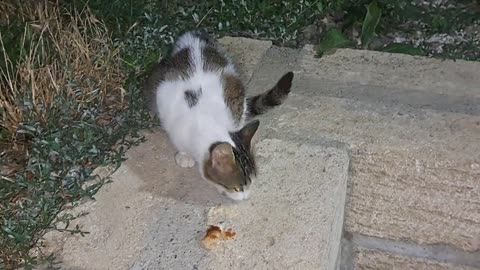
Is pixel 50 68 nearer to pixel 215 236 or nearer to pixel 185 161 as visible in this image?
pixel 185 161

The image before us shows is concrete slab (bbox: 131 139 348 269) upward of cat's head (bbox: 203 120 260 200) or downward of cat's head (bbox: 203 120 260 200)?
downward

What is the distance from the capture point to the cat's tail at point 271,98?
261 cm

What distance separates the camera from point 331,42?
2938 millimetres

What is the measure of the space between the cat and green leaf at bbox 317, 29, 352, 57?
1.12ft

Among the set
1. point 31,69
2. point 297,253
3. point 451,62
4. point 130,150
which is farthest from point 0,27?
point 451,62

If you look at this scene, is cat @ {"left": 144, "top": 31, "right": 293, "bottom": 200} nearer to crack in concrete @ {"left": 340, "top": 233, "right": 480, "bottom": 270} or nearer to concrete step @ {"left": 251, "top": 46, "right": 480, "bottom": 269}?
concrete step @ {"left": 251, "top": 46, "right": 480, "bottom": 269}

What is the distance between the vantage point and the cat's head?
2.27 m

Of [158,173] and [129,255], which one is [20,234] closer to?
[129,255]

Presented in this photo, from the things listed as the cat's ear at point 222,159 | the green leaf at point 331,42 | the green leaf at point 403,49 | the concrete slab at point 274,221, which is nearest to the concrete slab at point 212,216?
the concrete slab at point 274,221

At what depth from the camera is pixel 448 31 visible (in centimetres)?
311

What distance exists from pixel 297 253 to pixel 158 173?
21.9 inches

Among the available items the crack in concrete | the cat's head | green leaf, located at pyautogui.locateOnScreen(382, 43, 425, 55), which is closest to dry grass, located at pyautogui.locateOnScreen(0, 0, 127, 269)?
the cat's head

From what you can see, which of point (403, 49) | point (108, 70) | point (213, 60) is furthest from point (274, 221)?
point (403, 49)

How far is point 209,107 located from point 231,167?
32cm
